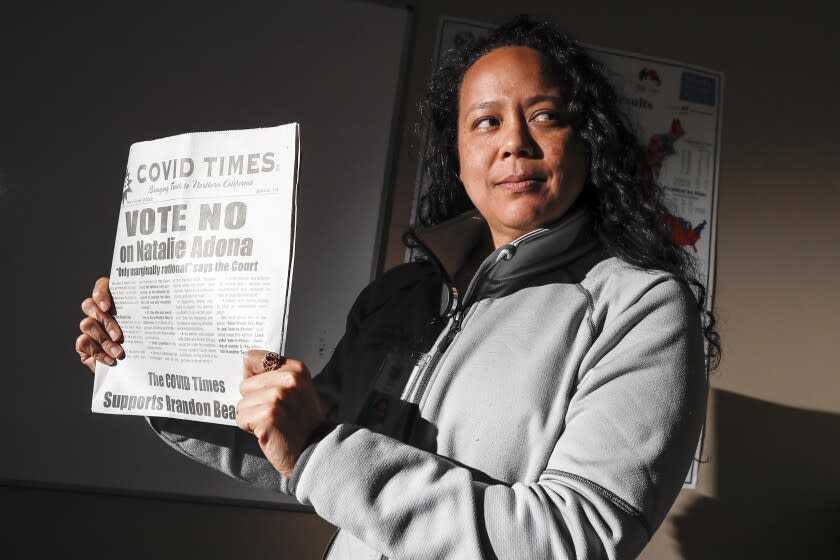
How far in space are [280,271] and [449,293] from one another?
322mm

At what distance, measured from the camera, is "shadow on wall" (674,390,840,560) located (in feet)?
5.40

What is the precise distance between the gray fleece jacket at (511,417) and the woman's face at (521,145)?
0.16 feet

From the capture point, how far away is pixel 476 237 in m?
1.05

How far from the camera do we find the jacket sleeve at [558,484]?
61 cm

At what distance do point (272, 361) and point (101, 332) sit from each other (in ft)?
1.09

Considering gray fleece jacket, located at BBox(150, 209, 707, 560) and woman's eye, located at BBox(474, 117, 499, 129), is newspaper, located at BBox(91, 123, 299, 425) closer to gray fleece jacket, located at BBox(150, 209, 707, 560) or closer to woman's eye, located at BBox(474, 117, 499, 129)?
gray fleece jacket, located at BBox(150, 209, 707, 560)

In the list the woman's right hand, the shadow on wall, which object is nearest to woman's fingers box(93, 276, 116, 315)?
the woman's right hand

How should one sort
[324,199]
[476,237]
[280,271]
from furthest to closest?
[324,199], [476,237], [280,271]

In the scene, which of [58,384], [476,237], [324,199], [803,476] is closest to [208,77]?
[324,199]

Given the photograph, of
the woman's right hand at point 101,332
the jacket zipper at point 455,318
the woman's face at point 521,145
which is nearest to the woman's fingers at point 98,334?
the woman's right hand at point 101,332

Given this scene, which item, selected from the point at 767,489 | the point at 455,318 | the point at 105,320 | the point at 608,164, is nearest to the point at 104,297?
the point at 105,320

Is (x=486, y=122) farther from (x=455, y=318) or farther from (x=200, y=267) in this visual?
(x=200, y=267)

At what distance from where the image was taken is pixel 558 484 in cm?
64

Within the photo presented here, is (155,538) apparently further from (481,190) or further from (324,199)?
(481,190)
